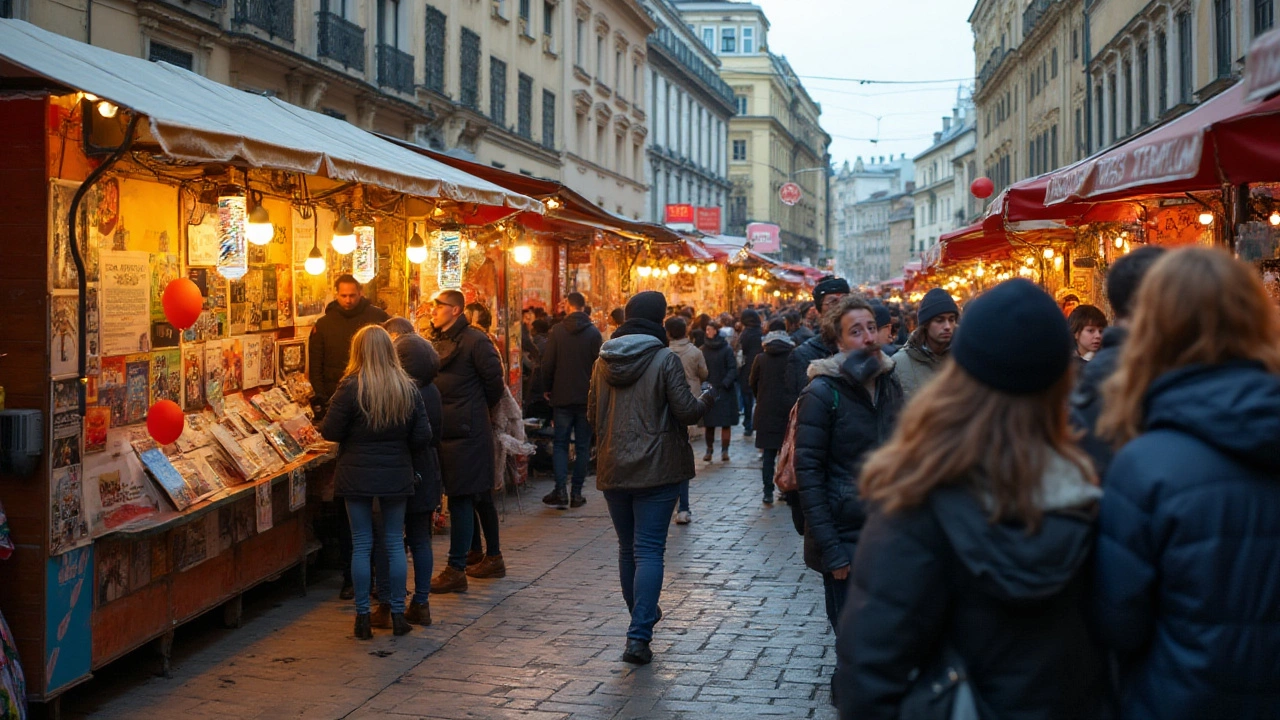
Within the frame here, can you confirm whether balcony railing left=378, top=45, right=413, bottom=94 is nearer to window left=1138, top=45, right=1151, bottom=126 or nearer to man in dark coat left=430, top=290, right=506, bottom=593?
man in dark coat left=430, top=290, right=506, bottom=593

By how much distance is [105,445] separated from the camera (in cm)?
632

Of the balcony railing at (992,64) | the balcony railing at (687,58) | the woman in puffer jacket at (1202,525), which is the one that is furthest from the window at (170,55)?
the balcony railing at (992,64)

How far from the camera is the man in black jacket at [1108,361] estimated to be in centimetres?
316

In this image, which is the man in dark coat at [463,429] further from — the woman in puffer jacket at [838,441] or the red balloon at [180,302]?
the woman in puffer jacket at [838,441]

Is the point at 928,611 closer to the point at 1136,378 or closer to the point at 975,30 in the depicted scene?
the point at 1136,378

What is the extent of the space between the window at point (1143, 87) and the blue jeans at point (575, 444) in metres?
19.6

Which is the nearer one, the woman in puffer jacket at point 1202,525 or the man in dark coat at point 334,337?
the woman in puffer jacket at point 1202,525

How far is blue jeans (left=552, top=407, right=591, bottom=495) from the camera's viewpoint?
12250mm

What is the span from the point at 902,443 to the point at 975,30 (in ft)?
231

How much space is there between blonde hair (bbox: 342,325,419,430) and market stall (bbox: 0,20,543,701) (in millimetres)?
927

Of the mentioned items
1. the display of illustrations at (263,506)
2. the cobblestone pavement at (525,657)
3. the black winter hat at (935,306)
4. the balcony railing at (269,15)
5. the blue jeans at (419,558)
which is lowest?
the cobblestone pavement at (525,657)

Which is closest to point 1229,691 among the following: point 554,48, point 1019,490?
point 1019,490

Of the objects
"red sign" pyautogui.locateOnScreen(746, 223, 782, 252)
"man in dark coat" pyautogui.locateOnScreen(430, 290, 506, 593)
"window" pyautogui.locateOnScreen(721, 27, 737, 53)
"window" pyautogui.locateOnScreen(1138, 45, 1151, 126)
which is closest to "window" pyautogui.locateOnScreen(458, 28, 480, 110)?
"window" pyautogui.locateOnScreen(1138, 45, 1151, 126)

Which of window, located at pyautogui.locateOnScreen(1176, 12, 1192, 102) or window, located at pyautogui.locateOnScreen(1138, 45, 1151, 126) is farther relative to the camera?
window, located at pyautogui.locateOnScreen(1138, 45, 1151, 126)
